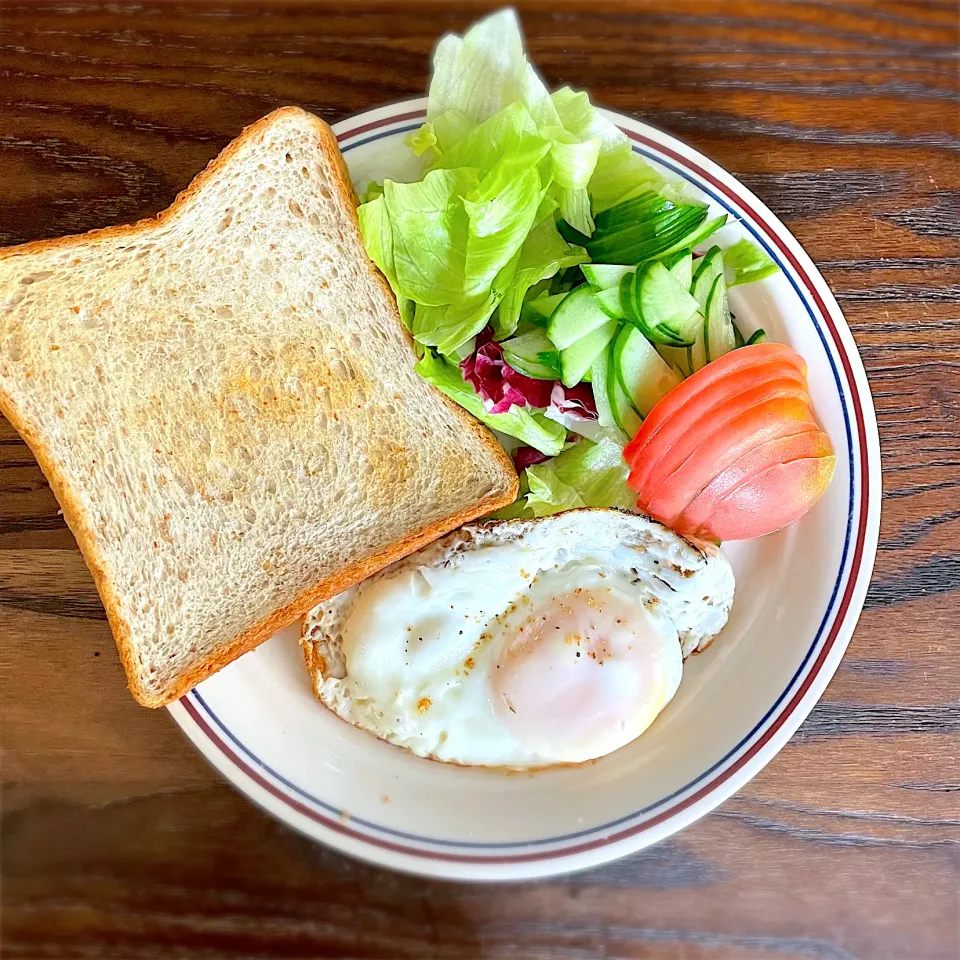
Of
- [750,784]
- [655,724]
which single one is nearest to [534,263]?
[655,724]

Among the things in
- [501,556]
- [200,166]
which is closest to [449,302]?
[501,556]

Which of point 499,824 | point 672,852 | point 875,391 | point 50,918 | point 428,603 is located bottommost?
point 50,918

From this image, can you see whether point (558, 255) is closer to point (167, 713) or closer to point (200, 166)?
point (200, 166)

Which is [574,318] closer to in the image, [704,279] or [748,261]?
[704,279]

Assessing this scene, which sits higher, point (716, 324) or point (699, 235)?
point (699, 235)

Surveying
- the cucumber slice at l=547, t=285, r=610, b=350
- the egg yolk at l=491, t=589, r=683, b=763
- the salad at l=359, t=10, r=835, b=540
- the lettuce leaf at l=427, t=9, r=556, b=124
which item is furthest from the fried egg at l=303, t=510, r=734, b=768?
the lettuce leaf at l=427, t=9, r=556, b=124

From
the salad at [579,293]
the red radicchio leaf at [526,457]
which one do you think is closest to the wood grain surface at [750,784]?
the salad at [579,293]
